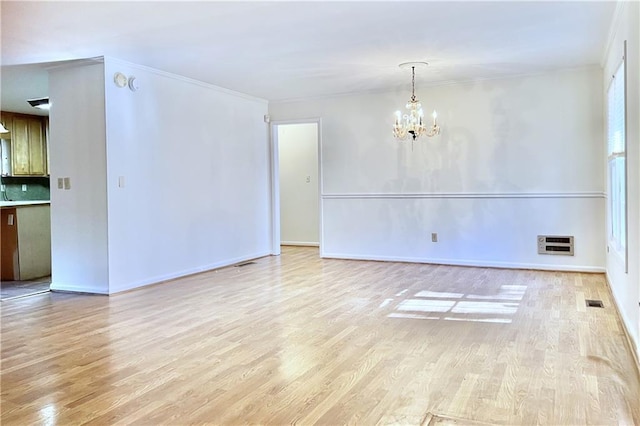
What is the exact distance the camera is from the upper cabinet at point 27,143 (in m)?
7.69

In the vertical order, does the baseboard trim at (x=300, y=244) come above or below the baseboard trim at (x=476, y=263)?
above

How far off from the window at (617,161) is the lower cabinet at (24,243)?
19.9ft

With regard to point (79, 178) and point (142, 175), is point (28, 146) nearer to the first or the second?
point (79, 178)

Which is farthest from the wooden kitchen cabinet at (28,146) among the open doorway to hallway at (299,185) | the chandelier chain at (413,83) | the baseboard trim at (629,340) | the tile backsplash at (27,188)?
the baseboard trim at (629,340)

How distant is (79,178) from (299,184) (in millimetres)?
4352

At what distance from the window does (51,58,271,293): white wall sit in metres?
4.33

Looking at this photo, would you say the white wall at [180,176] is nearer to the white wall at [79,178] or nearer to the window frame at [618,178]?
the white wall at [79,178]

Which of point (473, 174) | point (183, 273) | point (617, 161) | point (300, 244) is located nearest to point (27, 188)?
point (183, 273)

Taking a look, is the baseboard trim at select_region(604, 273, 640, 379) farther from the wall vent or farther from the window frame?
the wall vent

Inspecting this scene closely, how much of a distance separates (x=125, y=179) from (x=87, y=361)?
2.44 metres

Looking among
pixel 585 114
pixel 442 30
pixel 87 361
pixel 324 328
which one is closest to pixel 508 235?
pixel 585 114

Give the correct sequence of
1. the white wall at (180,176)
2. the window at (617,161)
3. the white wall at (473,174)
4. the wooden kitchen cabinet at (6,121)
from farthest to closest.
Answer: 1. the wooden kitchen cabinet at (6,121)
2. the white wall at (473,174)
3. the white wall at (180,176)
4. the window at (617,161)

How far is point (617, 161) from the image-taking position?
412 centimetres

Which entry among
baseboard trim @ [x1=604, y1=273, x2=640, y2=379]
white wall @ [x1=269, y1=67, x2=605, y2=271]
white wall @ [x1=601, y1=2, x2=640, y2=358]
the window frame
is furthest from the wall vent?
white wall @ [x1=601, y1=2, x2=640, y2=358]
